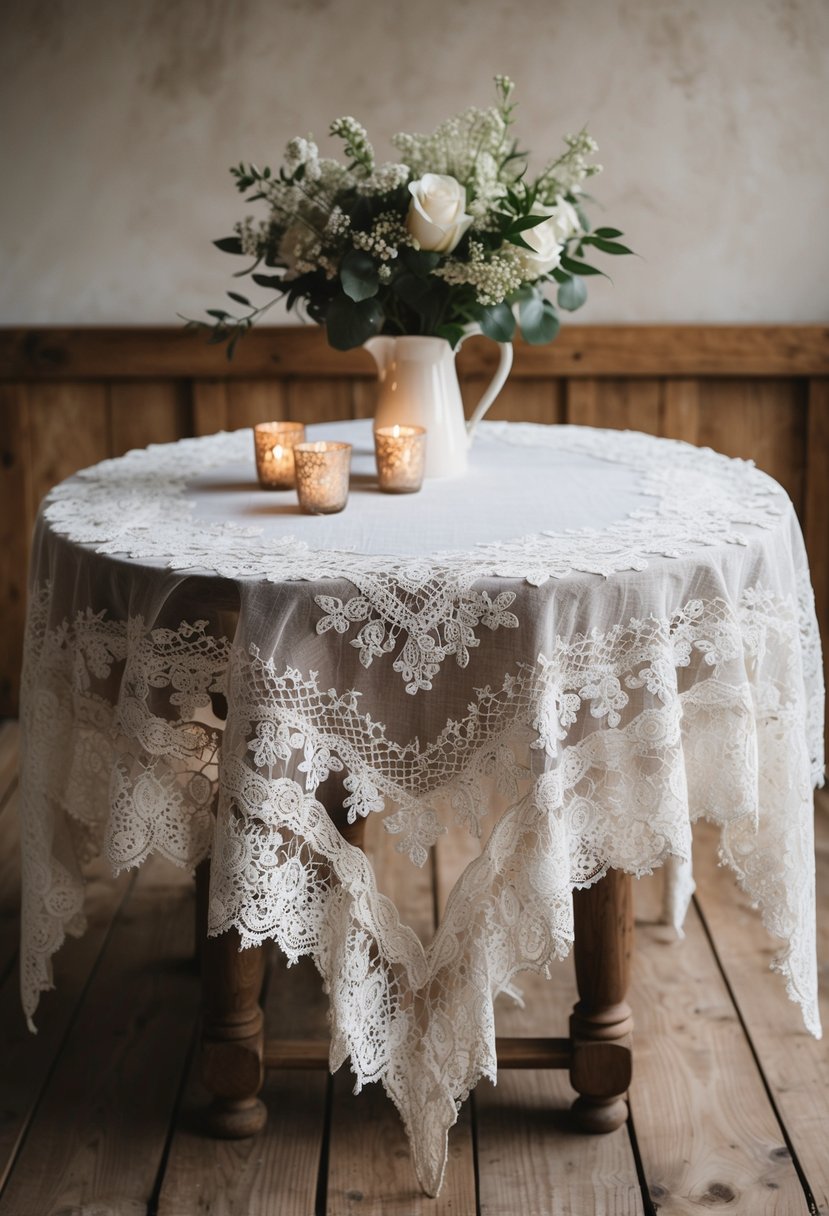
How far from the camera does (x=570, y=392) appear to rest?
2.65 metres

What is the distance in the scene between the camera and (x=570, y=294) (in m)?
1.74

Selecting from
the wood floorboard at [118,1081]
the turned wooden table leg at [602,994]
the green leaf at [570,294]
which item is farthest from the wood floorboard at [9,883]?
the green leaf at [570,294]

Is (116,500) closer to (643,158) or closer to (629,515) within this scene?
(629,515)

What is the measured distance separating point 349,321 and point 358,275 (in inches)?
2.4

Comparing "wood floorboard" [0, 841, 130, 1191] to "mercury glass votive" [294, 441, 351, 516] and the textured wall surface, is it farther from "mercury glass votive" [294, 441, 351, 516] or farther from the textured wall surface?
the textured wall surface

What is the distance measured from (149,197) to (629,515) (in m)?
1.60

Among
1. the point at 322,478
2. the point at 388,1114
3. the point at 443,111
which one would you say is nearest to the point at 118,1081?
the point at 388,1114

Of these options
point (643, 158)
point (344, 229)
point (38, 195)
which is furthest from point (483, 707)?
point (38, 195)

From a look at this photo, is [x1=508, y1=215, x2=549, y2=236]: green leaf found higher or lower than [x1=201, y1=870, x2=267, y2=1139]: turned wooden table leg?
higher

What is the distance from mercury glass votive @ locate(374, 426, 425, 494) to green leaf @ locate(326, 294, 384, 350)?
128 millimetres

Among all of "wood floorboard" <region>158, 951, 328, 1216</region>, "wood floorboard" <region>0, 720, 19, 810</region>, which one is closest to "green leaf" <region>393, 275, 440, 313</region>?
"wood floorboard" <region>158, 951, 328, 1216</region>

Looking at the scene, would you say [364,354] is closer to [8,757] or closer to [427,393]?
[427,393]

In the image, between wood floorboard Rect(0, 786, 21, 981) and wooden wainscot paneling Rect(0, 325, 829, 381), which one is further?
wooden wainscot paneling Rect(0, 325, 829, 381)

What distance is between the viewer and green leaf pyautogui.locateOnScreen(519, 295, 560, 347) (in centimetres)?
167
